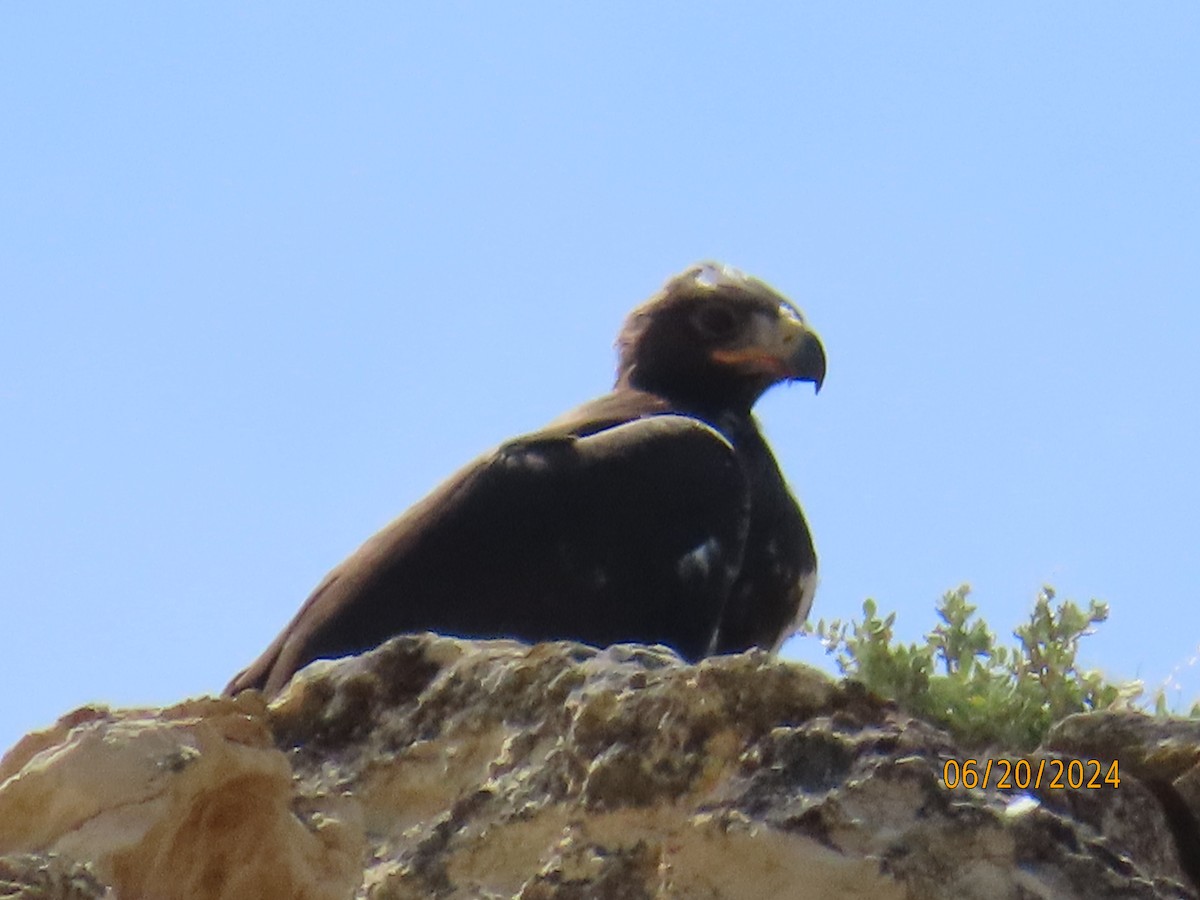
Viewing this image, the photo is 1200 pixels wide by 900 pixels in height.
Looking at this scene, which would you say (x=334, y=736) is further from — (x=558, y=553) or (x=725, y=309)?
(x=725, y=309)

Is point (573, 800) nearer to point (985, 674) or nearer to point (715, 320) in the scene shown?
point (985, 674)

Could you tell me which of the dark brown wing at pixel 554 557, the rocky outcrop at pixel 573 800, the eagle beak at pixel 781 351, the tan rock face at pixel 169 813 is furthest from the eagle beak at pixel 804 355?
the tan rock face at pixel 169 813

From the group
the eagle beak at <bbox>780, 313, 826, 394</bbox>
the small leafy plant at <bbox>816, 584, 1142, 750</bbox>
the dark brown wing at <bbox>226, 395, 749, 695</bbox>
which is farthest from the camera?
the eagle beak at <bbox>780, 313, 826, 394</bbox>

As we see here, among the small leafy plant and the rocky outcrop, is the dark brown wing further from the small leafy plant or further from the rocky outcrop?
the rocky outcrop

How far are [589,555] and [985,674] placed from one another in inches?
56.8

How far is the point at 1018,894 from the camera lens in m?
2.08

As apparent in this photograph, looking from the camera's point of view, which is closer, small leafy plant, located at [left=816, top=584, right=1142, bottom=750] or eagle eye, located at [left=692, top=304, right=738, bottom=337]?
small leafy plant, located at [left=816, top=584, right=1142, bottom=750]

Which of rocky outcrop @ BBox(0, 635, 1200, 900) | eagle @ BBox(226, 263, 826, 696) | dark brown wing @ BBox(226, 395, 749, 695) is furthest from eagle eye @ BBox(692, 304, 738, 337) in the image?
rocky outcrop @ BBox(0, 635, 1200, 900)

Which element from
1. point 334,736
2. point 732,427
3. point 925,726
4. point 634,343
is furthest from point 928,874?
point 634,343

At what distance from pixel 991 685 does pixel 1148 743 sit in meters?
1.18

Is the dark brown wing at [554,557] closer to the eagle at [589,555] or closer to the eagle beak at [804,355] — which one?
the eagle at [589,555]

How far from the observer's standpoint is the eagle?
16.3ft

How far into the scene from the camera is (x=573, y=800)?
2.32 meters

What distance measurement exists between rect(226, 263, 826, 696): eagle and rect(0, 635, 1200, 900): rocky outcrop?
2031 mm
